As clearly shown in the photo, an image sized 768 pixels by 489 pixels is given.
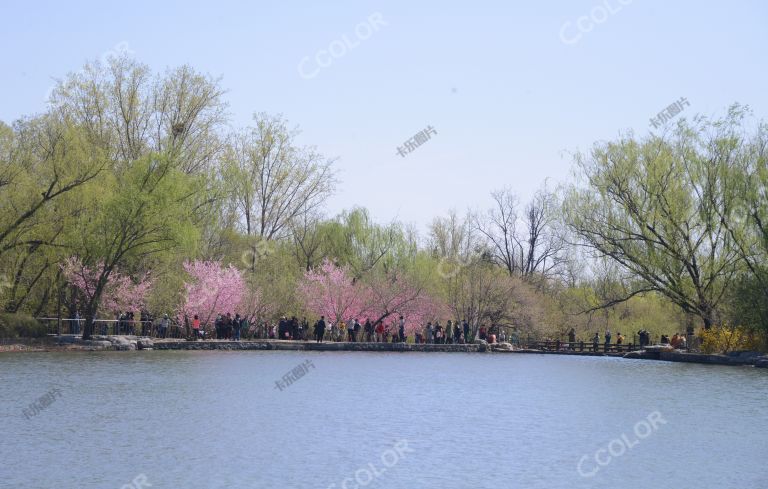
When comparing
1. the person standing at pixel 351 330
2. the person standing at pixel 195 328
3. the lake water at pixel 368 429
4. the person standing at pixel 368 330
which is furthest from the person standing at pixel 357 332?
the lake water at pixel 368 429

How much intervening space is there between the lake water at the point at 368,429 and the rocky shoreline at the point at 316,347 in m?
6.47

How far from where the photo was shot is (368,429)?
20531 mm

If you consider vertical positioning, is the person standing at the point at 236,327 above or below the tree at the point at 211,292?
below

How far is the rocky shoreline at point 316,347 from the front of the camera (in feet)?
138

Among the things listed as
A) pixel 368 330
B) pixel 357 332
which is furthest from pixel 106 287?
pixel 368 330

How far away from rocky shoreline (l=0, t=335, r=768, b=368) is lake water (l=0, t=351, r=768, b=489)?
6.47m

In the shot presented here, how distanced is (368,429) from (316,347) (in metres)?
29.1

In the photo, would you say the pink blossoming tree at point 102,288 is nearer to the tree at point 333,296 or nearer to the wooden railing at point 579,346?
the tree at point 333,296

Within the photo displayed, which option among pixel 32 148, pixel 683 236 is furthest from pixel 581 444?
pixel 32 148

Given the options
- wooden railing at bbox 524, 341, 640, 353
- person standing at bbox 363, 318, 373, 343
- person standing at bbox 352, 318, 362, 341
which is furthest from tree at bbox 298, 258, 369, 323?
wooden railing at bbox 524, 341, 640, 353

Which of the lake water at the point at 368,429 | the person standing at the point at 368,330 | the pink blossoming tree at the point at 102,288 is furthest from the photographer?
the person standing at the point at 368,330

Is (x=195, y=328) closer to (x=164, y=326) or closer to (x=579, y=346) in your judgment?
(x=164, y=326)

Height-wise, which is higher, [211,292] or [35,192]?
[35,192]

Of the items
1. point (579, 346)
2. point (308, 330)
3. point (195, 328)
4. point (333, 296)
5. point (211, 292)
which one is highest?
point (333, 296)
